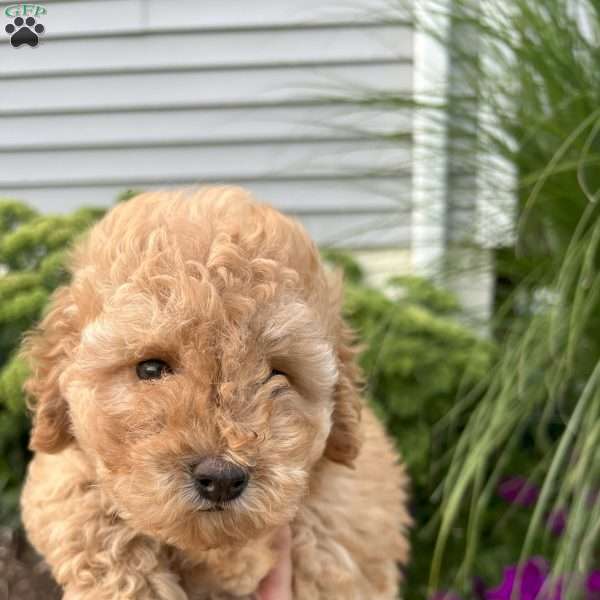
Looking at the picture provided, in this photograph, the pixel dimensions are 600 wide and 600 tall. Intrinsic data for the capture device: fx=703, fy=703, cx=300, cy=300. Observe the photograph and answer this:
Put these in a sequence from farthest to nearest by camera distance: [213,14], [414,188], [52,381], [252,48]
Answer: [252,48] → [213,14] → [414,188] → [52,381]

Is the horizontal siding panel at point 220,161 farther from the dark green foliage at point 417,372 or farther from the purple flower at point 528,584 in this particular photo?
the purple flower at point 528,584

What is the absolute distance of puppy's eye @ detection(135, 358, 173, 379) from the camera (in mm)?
1427

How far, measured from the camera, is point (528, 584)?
2500mm

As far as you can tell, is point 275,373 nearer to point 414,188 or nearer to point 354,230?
point 414,188

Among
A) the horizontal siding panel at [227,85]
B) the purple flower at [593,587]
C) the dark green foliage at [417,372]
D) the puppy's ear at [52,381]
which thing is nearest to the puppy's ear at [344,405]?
the puppy's ear at [52,381]

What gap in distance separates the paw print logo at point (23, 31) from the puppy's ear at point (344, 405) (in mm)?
1363

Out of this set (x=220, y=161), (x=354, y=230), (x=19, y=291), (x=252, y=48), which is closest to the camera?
(x=19, y=291)

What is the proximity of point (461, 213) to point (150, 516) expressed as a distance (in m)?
2.49

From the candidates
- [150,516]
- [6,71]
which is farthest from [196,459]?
[6,71]

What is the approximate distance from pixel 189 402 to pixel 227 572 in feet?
1.83

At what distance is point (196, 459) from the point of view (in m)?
1.30
